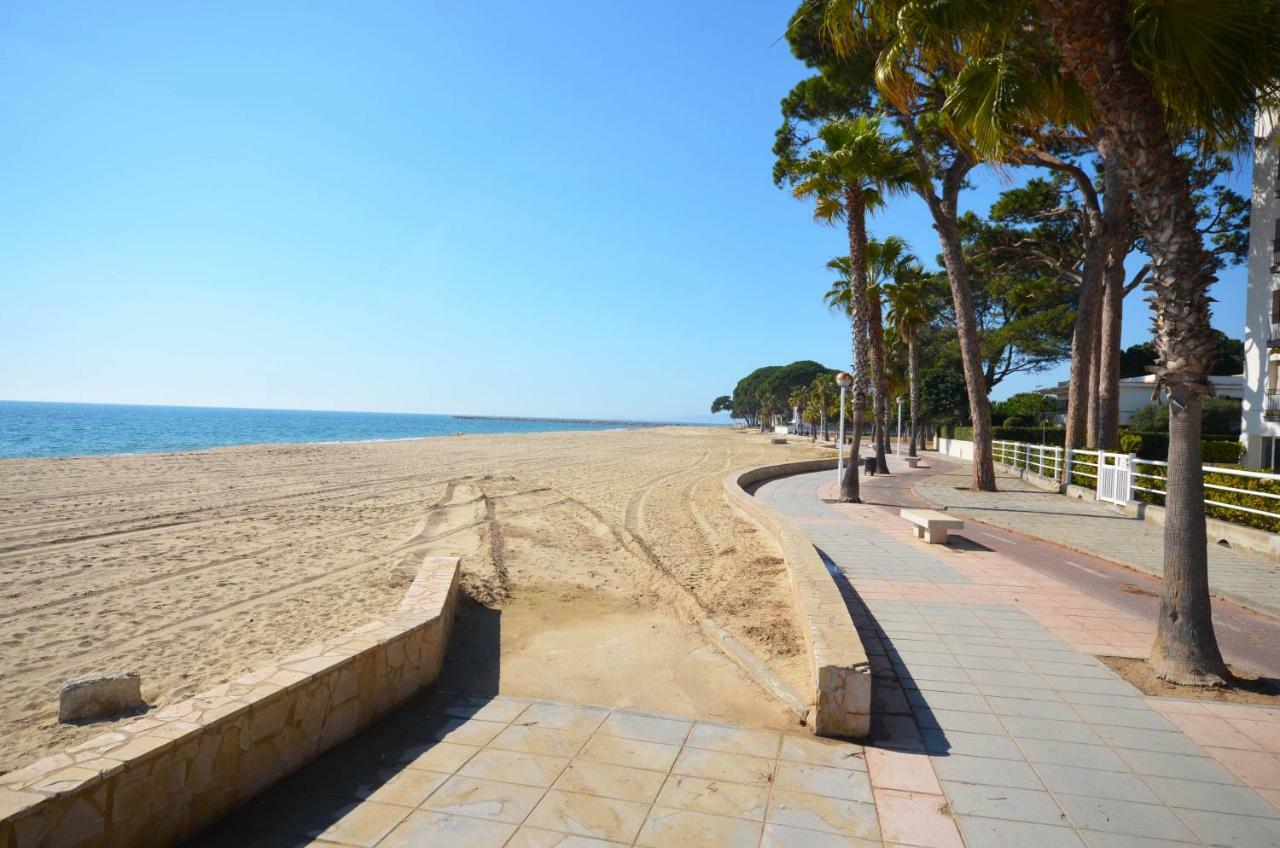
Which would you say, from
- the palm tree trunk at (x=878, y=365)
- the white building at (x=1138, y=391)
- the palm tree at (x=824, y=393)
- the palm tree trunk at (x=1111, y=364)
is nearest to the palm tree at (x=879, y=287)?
the palm tree trunk at (x=878, y=365)

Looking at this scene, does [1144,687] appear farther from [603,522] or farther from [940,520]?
[603,522]

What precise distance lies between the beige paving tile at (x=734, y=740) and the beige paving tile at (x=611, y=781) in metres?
0.43

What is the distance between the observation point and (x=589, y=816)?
3.22 meters

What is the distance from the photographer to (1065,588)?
25.8ft

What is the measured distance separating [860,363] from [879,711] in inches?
482

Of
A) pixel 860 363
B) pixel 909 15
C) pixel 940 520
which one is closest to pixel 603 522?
pixel 940 520

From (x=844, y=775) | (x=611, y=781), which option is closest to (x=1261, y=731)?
(x=844, y=775)

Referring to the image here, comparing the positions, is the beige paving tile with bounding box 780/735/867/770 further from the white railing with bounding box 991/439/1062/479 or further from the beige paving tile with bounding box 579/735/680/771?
the white railing with bounding box 991/439/1062/479

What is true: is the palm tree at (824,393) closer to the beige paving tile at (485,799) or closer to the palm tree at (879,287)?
the palm tree at (879,287)

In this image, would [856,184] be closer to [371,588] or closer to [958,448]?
[371,588]

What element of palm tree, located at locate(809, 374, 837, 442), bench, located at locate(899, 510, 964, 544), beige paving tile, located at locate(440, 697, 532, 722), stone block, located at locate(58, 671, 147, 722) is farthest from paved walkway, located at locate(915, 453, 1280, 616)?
palm tree, located at locate(809, 374, 837, 442)

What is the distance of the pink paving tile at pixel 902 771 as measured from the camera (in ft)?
11.6

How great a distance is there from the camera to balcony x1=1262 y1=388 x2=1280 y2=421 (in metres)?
21.9

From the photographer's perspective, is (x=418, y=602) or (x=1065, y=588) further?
(x=1065, y=588)
